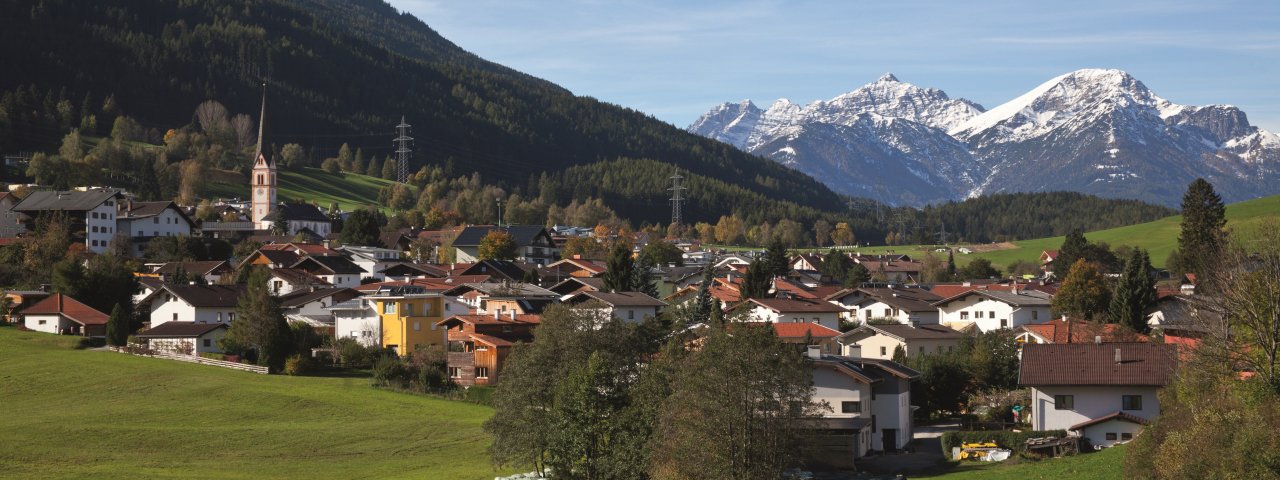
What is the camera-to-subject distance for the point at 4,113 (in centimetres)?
16088

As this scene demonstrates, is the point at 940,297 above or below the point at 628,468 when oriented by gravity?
above

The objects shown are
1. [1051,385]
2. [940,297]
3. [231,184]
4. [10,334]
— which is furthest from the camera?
Answer: [231,184]

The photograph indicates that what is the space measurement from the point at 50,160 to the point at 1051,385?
112 m

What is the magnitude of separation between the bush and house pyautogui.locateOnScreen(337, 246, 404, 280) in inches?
1350

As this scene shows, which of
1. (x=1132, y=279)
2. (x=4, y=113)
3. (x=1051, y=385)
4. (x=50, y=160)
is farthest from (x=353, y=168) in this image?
(x=1051, y=385)

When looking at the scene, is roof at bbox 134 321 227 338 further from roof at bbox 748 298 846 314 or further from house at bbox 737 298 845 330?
roof at bbox 748 298 846 314

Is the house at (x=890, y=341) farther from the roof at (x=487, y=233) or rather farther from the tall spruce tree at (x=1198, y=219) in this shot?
the roof at (x=487, y=233)

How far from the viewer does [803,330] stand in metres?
65.8

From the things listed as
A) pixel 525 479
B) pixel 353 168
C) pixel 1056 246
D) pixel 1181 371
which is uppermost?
pixel 353 168

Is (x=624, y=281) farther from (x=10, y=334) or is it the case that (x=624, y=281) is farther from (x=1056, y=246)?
(x=1056, y=246)

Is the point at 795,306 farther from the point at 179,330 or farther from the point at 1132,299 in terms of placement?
the point at 179,330

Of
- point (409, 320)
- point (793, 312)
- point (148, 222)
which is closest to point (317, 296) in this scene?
point (409, 320)

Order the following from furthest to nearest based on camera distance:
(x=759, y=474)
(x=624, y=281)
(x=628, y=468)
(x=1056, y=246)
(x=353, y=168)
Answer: (x=353, y=168) → (x=1056, y=246) → (x=624, y=281) → (x=628, y=468) → (x=759, y=474)

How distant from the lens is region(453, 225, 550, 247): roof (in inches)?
4705
